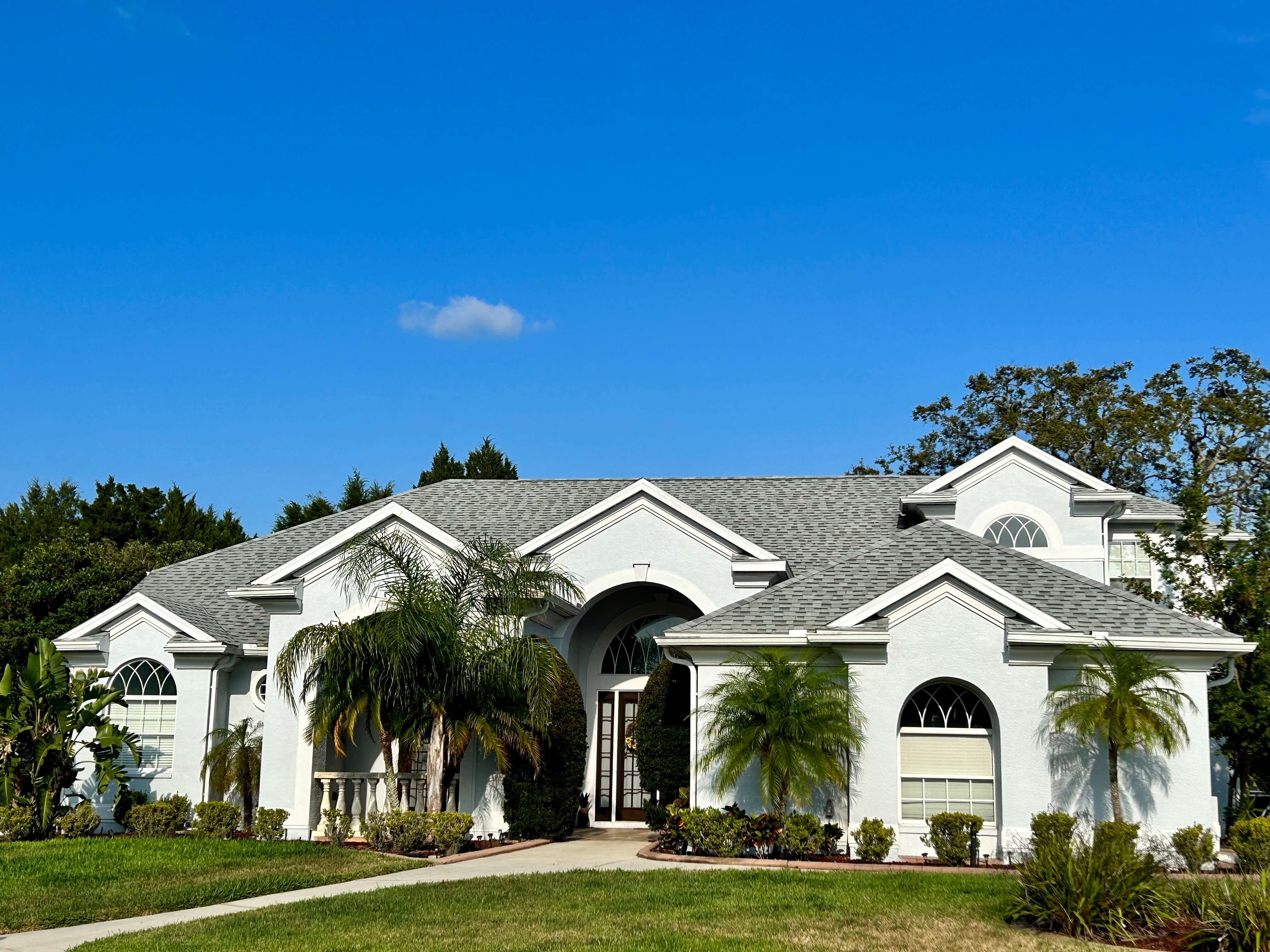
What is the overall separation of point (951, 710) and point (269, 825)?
1130 centimetres

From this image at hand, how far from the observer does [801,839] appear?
17.4m

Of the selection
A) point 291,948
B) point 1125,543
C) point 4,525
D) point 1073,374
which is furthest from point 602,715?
point 4,525

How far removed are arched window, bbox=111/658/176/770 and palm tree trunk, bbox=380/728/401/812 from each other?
5.73 meters

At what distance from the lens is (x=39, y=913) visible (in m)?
12.7

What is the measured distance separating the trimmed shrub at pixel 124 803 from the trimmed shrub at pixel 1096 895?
15.8 m

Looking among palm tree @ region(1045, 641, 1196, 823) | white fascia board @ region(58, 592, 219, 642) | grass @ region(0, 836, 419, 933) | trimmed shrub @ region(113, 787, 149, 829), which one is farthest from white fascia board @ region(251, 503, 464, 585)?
A: palm tree @ region(1045, 641, 1196, 823)

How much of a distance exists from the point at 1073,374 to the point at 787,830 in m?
37.0

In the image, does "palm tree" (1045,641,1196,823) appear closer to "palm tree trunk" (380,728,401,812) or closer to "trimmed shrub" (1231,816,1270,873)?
"trimmed shrub" (1231,816,1270,873)

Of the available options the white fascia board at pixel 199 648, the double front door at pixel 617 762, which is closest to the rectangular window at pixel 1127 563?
the double front door at pixel 617 762

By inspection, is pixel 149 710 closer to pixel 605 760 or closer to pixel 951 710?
pixel 605 760

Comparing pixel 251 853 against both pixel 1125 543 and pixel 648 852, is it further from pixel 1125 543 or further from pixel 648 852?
pixel 1125 543

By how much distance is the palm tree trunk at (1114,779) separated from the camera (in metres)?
17.2

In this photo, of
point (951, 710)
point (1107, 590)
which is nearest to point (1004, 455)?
point (1107, 590)

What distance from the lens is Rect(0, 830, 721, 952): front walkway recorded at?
11680mm
